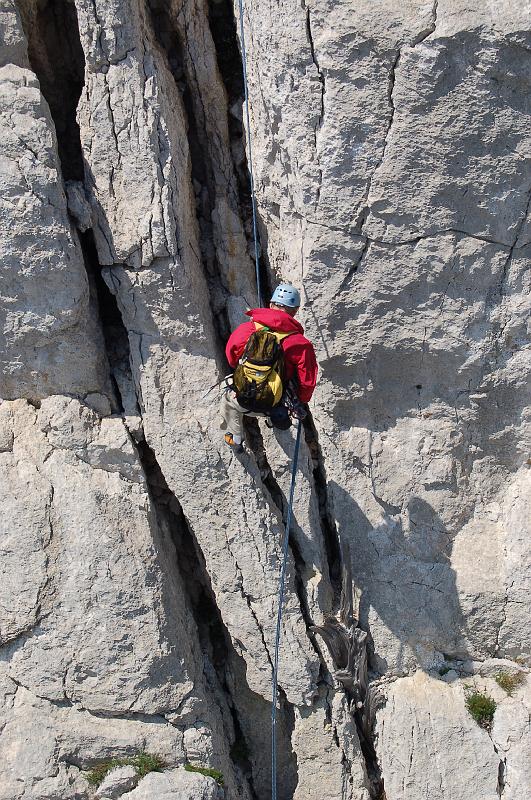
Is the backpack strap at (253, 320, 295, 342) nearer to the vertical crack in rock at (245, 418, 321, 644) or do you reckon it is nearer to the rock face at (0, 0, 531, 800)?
the rock face at (0, 0, 531, 800)

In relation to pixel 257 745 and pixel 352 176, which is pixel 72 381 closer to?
pixel 352 176

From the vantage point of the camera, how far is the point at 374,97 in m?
7.46

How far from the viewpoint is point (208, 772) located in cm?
942

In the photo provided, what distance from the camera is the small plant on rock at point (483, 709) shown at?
9.04 metres

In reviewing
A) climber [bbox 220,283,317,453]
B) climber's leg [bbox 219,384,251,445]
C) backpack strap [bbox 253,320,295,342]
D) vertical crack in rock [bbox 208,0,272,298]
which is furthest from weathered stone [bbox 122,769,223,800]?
vertical crack in rock [bbox 208,0,272,298]

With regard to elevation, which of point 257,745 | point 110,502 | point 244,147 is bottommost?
point 257,745

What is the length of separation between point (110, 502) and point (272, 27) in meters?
5.38

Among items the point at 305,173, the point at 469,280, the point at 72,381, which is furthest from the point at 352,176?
the point at 72,381

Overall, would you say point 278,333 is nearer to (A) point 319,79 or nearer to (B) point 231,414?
(B) point 231,414

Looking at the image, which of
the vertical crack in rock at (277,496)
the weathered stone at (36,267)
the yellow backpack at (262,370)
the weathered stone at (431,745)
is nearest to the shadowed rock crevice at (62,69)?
the weathered stone at (36,267)

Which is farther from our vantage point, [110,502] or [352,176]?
[110,502]

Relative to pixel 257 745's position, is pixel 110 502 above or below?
above

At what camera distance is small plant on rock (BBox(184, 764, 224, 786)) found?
937cm

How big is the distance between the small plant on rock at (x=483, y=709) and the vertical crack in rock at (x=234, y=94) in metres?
5.45
